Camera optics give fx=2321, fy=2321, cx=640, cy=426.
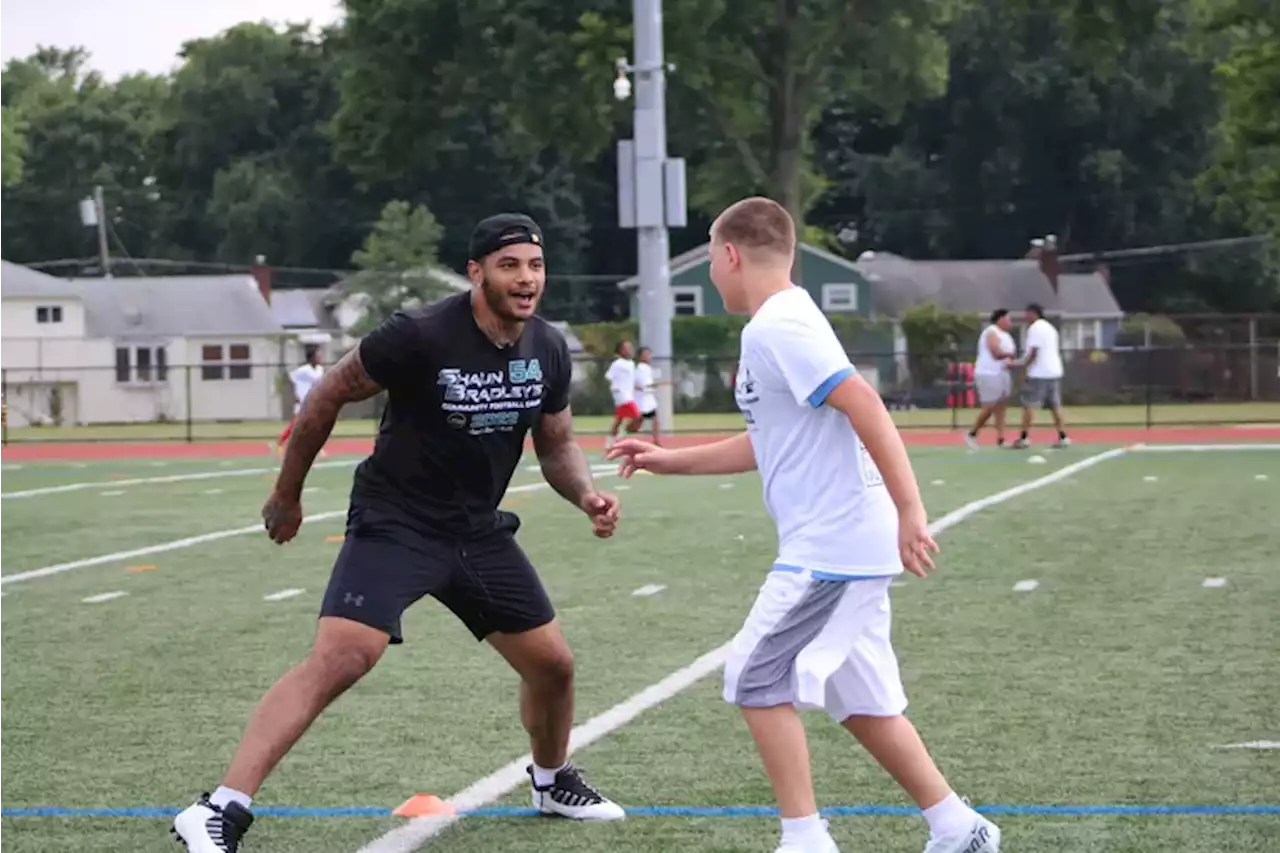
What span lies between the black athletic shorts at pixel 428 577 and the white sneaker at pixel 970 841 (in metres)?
1.41

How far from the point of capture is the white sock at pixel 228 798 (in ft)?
19.9

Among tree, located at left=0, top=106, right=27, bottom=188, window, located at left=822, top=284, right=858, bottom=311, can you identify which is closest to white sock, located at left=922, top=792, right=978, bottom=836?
tree, located at left=0, top=106, right=27, bottom=188

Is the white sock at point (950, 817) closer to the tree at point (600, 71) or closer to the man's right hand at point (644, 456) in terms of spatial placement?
the man's right hand at point (644, 456)

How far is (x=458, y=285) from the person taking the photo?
73.4 meters

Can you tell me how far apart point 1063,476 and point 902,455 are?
17721 millimetres

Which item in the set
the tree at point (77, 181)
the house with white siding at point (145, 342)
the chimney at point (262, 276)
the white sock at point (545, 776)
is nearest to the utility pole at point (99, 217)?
the tree at point (77, 181)

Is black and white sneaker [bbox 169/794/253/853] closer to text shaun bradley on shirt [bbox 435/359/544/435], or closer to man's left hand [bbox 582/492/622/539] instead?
text shaun bradley on shirt [bbox 435/359/544/435]

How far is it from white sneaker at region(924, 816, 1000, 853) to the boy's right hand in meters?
0.67

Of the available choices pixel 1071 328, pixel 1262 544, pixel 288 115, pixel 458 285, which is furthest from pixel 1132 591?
pixel 288 115

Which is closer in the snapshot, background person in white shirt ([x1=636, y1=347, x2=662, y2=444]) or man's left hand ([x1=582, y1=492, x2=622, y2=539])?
man's left hand ([x1=582, y1=492, x2=622, y2=539])

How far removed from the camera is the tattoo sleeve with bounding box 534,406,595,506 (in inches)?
268

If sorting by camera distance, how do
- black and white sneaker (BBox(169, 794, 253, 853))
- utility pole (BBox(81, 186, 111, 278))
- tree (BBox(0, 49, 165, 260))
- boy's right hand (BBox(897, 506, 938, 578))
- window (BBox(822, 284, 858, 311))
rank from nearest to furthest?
boy's right hand (BBox(897, 506, 938, 578)) < black and white sneaker (BBox(169, 794, 253, 853)) < window (BBox(822, 284, 858, 311)) < utility pole (BBox(81, 186, 111, 278)) < tree (BBox(0, 49, 165, 260))

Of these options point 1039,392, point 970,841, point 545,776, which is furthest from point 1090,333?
point 970,841

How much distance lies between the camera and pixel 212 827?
6.02m
